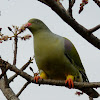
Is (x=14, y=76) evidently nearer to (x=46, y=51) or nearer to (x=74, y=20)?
(x=46, y=51)

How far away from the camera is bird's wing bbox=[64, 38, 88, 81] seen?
3.17 meters

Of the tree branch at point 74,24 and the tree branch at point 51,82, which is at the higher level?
the tree branch at point 74,24

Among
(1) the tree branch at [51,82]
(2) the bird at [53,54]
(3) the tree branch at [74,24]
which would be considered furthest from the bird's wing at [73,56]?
(1) the tree branch at [51,82]

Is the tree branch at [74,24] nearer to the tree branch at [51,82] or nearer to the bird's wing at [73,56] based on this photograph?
the bird's wing at [73,56]

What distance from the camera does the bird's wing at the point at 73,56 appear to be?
3172mm

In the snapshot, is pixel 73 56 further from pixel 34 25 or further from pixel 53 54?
pixel 34 25

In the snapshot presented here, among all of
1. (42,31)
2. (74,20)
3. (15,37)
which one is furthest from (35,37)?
(74,20)

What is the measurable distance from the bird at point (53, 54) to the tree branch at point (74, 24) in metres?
0.42

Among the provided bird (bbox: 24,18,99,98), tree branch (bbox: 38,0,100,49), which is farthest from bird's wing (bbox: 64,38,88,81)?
tree branch (bbox: 38,0,100,49)

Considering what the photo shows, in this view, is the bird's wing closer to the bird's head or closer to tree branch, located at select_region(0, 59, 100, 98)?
the bird's head

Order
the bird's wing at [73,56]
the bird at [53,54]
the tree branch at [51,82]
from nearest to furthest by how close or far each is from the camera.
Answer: the tree branch at [51,82]
the bird at [53,54]
the bird's wing at [73,56]

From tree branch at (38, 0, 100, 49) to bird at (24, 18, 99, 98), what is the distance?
42cm

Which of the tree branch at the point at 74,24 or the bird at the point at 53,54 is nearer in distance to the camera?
the tree branch at the point at 74,24

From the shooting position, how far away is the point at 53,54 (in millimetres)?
2934
